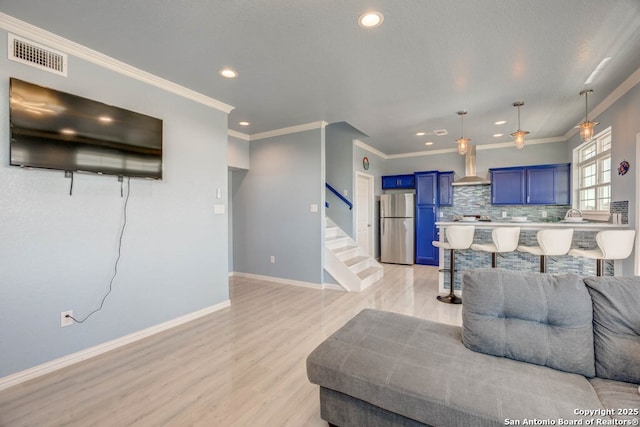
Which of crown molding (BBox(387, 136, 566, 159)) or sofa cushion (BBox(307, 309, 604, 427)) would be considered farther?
crown molding (BBox(387, 136, 566, 159))

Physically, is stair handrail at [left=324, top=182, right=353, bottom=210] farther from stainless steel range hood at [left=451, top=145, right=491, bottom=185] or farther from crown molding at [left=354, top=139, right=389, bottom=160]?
stainless steel range hood at [left=451, top=145, right=491, bottom=185]

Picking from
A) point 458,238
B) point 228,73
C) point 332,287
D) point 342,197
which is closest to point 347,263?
point 332,287

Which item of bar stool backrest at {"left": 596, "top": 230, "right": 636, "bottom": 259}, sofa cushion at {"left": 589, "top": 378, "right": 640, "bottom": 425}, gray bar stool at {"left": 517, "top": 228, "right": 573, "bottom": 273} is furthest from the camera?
gray bar stool at {"left": 517, "top": 228, "right": 573, "bottom": 273}

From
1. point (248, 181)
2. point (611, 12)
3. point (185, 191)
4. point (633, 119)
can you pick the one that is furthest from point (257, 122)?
point (633, 119)

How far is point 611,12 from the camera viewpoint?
2035mm

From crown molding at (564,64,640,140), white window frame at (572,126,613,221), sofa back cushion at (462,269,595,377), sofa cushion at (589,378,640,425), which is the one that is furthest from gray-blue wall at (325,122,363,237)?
sofa cushion at (589,378,640,425)

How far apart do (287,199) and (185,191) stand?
1.86m

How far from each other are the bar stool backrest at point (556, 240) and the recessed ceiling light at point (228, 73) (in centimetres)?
389

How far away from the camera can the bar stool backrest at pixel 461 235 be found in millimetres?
3764

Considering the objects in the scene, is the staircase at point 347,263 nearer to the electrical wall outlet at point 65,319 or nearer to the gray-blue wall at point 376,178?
the gray-blue wall at point 376,178

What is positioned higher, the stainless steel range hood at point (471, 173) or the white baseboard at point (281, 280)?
the stainless steel range hood at point (471, 173)

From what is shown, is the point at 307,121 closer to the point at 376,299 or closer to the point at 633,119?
the point at 376,299

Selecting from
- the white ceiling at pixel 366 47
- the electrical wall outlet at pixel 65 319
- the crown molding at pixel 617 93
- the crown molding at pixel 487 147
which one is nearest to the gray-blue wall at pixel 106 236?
the electrical wall outlet at pixel 65 319

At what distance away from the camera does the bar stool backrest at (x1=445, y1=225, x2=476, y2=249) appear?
376 centimetres
